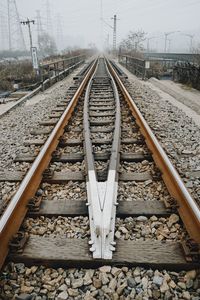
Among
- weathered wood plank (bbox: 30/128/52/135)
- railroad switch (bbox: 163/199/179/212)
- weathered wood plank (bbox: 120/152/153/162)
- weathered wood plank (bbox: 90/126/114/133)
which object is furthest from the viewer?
weathered wood plank (bbox: 30/128/52/135)

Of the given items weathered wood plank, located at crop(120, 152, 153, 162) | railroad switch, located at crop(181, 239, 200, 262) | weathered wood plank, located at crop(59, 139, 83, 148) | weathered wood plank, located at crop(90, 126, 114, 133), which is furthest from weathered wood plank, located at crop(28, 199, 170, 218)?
weathered wood plank, located at crop(90, 126, 114, 133)

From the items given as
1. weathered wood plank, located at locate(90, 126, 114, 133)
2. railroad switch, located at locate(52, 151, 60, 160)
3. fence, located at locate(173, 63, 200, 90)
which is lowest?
railroad switch, located at locate(52, 151, 60, 160)

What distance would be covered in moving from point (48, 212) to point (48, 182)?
2.04 feet

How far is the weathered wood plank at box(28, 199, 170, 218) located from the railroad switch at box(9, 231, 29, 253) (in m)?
0.36

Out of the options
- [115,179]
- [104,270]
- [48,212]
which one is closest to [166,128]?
[115,179]

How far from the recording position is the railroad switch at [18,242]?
210 centimetres

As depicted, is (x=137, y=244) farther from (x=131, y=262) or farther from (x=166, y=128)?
(x=166, y=128)

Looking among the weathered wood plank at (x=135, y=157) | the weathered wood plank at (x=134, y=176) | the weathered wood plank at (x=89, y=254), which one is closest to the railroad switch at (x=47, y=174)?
the weathered wood plank at (x=134, y=176)

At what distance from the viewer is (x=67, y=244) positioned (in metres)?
2.17

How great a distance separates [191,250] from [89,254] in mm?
730

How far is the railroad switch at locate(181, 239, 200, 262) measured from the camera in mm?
1997

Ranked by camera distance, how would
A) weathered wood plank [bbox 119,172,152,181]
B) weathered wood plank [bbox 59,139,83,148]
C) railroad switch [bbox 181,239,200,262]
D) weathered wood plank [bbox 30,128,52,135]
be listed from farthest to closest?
weathered wood plank [bbox 30,128,52,135] → weathered wood plank [bbox 59,139,83,148] → weathered wood plank [bbox 119,172,152,181] → railroad switch [bbox 181,239,200,262]

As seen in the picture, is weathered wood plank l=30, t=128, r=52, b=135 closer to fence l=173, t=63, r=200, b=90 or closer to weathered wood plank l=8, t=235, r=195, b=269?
weathered wood plank l=8, t=235, r=195, b=269

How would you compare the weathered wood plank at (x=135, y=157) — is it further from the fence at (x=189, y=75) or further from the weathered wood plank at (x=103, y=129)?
the fence at (x=189, y=75)
